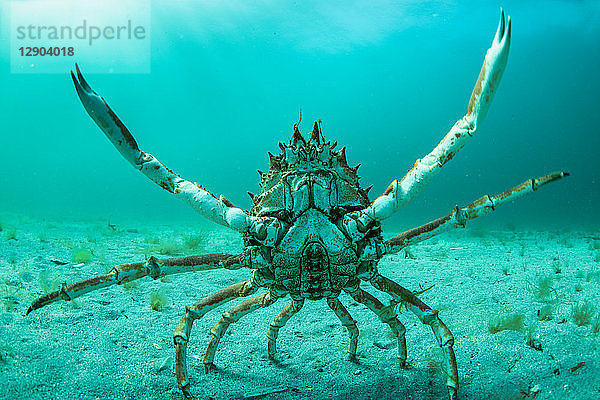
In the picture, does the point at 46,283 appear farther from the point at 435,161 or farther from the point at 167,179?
the point at 435,161

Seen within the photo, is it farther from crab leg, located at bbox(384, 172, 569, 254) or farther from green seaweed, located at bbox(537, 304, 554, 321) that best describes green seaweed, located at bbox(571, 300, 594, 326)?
crab leg, located at bbox(384, 172, 569, 254)

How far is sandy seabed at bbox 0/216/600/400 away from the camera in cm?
274

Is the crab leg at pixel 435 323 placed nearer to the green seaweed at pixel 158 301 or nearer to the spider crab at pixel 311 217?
the spider crab at pixel 311 217

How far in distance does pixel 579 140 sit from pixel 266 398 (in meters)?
131

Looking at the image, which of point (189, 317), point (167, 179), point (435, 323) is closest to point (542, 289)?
point (435, 323)

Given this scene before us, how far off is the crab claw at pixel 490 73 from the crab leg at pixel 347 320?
196 centimetres

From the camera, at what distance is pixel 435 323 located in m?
2.68

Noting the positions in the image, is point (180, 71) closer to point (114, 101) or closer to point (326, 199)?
point (114, 101)

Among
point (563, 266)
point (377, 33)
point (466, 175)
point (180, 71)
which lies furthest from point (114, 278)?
point (466, 175)

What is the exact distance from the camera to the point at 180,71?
77750 mm

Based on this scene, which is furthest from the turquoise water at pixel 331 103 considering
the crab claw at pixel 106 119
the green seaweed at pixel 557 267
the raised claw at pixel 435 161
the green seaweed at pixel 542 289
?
the crab claw at pixel 106 119

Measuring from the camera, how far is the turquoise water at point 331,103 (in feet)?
155

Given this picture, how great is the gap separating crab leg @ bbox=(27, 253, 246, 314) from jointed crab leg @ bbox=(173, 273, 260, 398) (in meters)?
0.25

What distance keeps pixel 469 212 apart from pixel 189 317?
2.52 m
